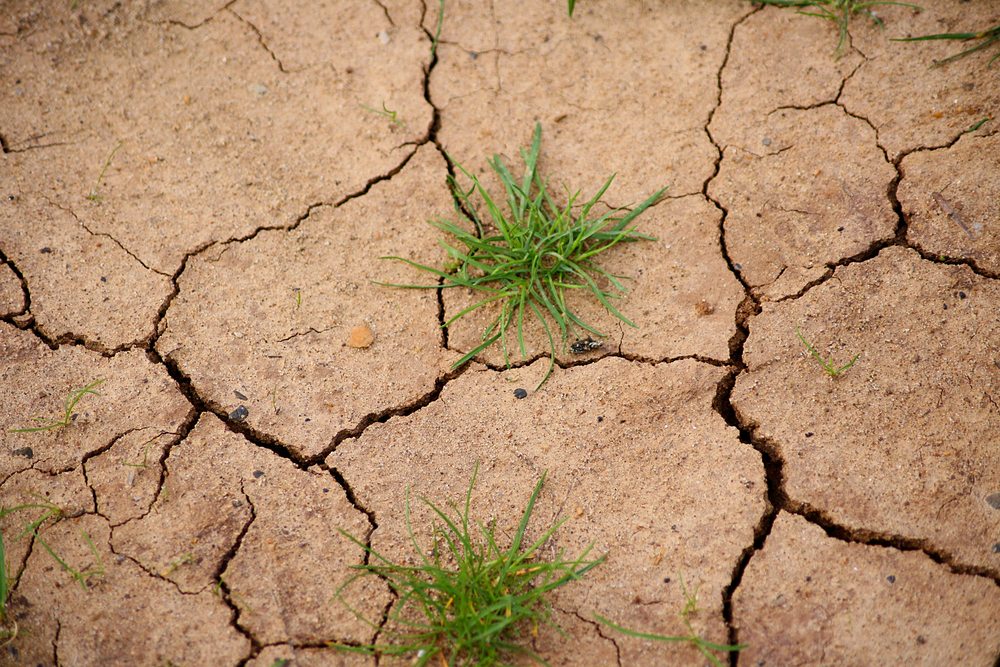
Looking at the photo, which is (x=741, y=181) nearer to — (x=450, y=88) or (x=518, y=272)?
(x=518, y=272)

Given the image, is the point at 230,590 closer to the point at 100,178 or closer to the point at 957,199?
the point at 100,178

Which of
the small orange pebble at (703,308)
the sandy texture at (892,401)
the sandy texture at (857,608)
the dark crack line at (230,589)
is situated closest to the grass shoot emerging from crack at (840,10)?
the sandy texture at (892,401)

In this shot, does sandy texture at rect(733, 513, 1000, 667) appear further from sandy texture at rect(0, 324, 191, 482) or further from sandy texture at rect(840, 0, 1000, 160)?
sandy texture at rect(0, 324, 191, 482)

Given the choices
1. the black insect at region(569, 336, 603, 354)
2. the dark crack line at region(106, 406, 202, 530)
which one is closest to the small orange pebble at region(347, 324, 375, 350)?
the dark crack line at region(106, 406, 202, 530)

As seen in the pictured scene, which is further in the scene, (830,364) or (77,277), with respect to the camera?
(77,277)

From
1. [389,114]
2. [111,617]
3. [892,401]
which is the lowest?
[111,617]

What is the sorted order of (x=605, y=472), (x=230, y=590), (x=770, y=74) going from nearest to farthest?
(x=230, y=590)
(x=605, y=472)
(x=770, y=74)

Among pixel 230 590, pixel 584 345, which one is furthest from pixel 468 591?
pixel 584 345
